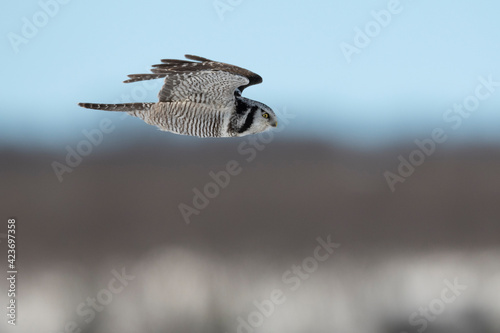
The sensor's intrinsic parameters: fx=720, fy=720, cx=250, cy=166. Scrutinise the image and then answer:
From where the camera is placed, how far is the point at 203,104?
16.2 ft

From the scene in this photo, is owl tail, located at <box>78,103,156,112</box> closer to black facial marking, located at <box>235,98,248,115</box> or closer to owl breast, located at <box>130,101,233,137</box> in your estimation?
owl breast, located at <box>130,101,233,137</box>

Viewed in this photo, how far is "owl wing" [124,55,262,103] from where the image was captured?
4758 millimetres

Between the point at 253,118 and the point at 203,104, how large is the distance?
36 cm

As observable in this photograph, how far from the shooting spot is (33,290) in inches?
447

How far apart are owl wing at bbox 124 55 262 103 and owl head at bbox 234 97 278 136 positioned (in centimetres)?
14

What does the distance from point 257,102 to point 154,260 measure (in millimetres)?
7582

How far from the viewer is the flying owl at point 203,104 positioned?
4.80m

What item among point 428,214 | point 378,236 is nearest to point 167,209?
point 378,236

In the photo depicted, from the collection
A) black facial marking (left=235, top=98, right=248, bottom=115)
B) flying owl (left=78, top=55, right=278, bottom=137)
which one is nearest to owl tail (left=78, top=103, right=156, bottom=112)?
flying owl (left=78, top=55, right=278, bottom=137)

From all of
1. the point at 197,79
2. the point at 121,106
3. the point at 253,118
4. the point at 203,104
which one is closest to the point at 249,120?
the point at 253,118

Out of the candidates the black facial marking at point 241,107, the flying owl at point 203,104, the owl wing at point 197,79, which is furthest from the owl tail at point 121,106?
the black facial marking at point 241,107

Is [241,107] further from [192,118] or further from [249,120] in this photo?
[192,118]

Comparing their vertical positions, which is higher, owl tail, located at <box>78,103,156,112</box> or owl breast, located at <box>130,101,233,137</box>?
owl tail, located at <box>78,103,156,112</box>

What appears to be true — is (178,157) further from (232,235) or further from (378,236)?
(378,236)
